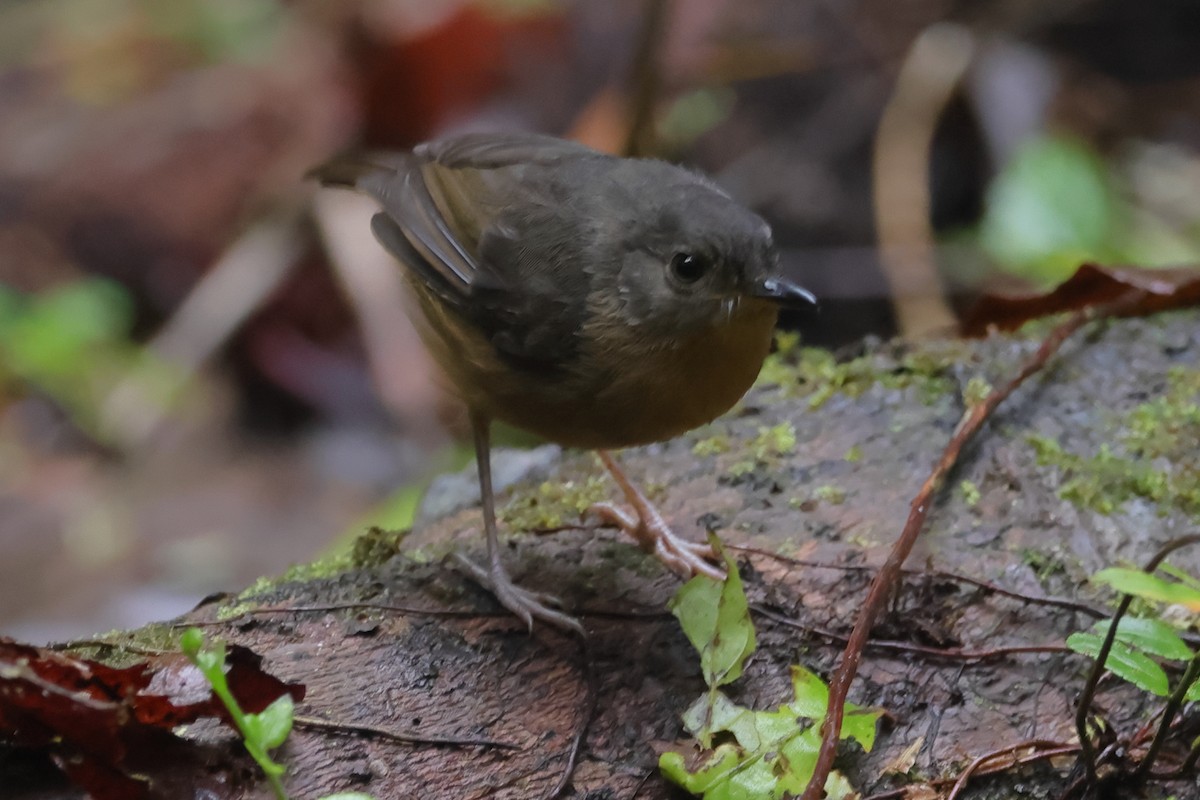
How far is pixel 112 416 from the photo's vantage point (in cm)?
638

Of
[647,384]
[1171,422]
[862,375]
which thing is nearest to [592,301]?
[647,384]

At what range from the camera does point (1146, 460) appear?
3176mm

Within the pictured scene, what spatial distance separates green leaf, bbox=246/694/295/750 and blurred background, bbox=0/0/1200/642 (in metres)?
3.55

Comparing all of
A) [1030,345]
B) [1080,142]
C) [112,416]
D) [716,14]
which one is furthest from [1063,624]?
[716,14]

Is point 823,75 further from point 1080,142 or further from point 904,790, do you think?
point 904,790

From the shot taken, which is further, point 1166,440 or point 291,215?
point 291,215

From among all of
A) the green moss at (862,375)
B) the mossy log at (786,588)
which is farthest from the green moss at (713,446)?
the green moss at (862,375)

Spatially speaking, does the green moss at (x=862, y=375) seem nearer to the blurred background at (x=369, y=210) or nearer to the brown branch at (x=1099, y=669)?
the brown branch at (x=1099, y=669)

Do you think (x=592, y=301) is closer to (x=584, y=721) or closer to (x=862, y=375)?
(x=584, y=721)

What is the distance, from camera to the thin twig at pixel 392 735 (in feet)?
7.22

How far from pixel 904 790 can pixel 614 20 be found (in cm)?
675

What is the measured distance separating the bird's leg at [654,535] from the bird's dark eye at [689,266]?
730mm

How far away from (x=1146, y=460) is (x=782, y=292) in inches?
55.6

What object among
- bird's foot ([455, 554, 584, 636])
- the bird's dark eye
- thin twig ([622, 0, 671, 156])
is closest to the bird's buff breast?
the bird's dark eye
